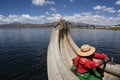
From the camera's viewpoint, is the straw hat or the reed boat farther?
the reed boat

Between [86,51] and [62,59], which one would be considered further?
[62,59]

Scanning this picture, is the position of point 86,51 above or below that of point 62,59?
above

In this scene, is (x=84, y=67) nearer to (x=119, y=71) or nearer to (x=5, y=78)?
(x=119, y=71)

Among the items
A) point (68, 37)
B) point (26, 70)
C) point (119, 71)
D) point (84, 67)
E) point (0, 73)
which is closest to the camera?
point (84, 67)

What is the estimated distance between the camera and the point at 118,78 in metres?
8.24

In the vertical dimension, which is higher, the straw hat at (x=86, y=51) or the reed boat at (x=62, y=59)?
the straw hat at (x=86, y=51)

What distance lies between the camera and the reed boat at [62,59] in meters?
6.71

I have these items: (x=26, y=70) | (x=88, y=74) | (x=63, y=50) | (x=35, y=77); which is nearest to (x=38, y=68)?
(x=26, y=70)

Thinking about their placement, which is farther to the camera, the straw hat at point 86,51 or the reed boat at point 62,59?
the reed boat at point 62,59

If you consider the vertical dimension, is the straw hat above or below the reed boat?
above

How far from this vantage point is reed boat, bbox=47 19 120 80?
6715 millimetres

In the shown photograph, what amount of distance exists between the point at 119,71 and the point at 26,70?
10762 millimetres

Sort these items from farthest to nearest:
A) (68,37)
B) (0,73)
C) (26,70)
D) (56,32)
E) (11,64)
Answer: (11,64), (26,70), (0,73), (68,37), (56,32)

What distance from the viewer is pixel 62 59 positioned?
345 inches
